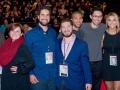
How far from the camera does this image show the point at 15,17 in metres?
13.5

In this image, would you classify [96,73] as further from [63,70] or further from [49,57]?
[49,57]

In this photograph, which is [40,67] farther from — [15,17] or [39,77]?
[15,17]

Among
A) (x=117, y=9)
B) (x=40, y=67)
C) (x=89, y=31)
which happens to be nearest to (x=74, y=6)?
(x=117, y=9)

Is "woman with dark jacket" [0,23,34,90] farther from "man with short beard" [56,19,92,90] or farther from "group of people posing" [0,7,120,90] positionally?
"man with short beard" [56,19,92,90]

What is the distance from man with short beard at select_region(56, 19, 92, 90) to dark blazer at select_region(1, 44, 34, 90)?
43cm

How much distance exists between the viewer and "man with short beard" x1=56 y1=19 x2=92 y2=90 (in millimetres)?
4406

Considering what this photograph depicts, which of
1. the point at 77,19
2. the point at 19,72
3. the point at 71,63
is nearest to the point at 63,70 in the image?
the point at 71,63

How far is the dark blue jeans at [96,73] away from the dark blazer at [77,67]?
84 cm


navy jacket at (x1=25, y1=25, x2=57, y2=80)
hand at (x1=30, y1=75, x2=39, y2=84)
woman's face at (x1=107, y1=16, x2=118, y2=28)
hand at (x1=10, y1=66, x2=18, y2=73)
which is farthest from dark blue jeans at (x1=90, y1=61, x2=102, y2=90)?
hand at (x1=10, y1=66, x2=18, y2=73)

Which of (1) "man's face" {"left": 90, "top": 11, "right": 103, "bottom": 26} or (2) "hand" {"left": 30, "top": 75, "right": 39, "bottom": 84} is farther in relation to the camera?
(1) "man's face" {"left": 90, "top": 11, "right": 103, "bottom": 26}

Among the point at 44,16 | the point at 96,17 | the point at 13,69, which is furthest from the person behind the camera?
the point at 96,17

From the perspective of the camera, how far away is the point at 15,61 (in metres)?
4.28

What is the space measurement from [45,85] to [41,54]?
15.8 inches

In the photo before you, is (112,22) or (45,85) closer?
(45,85)
